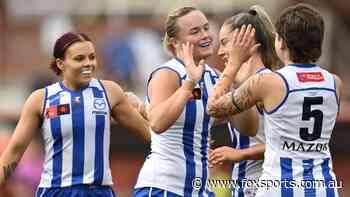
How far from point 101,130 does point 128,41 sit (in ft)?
51.1

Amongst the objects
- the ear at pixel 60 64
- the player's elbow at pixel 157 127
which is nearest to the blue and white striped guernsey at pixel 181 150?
the player's elbow at pixel 157 127

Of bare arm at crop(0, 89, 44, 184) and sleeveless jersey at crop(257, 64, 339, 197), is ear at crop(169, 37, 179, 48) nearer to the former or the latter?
bare arm at crop(0, 89, 44, 184)

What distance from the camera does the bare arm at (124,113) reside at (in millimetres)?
10461

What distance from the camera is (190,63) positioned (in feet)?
31.9

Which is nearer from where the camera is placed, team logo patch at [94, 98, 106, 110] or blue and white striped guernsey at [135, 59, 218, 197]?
blue and white striped guernsey at [135, 59, 218, 197]

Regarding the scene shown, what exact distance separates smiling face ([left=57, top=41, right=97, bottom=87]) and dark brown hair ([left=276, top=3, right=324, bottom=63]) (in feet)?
5.62

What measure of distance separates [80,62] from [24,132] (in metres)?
0.67

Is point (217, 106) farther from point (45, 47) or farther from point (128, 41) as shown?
point (45, 47)

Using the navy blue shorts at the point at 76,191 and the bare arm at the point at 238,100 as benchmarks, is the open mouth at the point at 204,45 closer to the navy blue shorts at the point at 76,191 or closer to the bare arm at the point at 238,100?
the bare arm at the point at 238,100

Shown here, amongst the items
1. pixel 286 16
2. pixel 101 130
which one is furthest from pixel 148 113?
pixel 286 16

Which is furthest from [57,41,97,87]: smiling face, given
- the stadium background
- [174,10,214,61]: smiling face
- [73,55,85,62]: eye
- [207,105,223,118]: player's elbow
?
the stadium background

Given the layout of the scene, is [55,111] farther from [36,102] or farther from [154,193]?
[154,193]

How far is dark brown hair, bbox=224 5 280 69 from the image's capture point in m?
10.2

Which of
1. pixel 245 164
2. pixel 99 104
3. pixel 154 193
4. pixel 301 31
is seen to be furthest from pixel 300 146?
pixel 99 104
